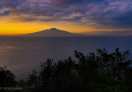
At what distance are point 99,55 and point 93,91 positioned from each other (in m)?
12.2

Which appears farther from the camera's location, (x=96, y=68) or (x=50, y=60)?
(x=50, y=60)

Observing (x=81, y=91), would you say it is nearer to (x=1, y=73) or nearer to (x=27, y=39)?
(x=1, y=73)

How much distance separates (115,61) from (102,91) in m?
10.8

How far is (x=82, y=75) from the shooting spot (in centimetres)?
2606

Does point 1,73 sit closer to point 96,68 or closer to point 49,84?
point 96,68

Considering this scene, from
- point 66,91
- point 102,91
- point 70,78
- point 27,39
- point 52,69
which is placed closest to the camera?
point 66,91

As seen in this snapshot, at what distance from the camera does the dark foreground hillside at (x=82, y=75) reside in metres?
21.6

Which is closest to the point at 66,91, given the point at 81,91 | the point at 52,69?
the point at 81,91

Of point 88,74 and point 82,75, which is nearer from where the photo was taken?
point 82,75

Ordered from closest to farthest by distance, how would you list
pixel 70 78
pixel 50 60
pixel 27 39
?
pixel 70 78 → pixel 50 60 → pixel 27 39

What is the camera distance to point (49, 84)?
21.5 meters

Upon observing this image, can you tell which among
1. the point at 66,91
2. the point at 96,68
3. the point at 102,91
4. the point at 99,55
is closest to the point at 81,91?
the point at 66,91

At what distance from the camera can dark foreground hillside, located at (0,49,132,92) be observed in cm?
2162

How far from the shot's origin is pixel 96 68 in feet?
98.3
